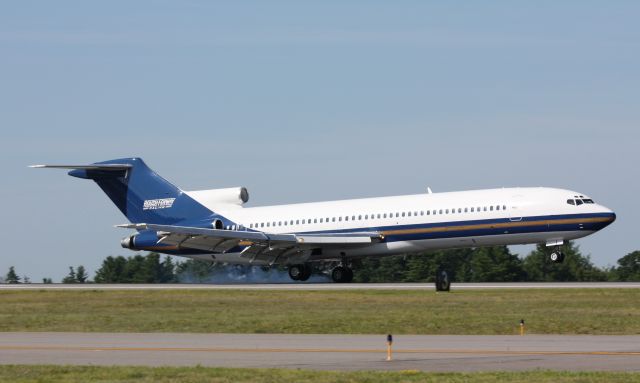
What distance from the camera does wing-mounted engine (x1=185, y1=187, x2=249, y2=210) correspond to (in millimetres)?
62875

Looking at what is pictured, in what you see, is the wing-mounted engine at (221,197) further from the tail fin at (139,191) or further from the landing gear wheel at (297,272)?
the landing gear wheel at (297,272)

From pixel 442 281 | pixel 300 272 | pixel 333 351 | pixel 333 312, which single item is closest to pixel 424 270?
pixel 300 272

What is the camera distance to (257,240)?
56.0 metres

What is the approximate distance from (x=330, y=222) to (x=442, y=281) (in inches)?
523

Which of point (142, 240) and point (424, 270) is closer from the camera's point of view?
point (142, 240)

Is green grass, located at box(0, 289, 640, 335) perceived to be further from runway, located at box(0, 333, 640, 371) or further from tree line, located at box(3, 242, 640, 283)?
tree line, located at box(3, 242, 640, 283)

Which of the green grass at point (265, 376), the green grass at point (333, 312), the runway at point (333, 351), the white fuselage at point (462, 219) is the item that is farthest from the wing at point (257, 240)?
the green grass at point (265, 376)

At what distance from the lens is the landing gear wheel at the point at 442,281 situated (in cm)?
4575

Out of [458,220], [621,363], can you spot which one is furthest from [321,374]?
[458,220]

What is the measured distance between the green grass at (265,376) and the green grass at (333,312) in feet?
30.3

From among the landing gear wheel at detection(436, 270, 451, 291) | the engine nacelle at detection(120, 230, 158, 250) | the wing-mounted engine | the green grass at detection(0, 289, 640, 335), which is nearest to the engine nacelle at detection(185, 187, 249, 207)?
the wing-mounted engine

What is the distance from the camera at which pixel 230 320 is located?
1277 inches

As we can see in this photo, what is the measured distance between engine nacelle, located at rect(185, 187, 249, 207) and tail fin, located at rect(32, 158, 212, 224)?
22.4 inches

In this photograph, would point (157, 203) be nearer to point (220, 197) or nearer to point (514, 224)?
point (220, 197)
